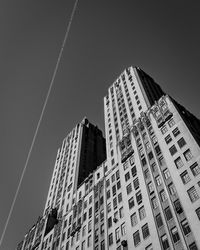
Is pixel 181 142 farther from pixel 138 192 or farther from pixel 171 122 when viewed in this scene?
pixel 138 192

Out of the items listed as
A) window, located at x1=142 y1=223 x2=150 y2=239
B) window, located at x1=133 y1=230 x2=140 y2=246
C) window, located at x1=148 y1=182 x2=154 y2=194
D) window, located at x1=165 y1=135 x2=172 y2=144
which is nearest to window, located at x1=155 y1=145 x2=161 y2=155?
window, located at x1=165 y1=135 x2=172 y2=144

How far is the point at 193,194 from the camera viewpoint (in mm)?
32500

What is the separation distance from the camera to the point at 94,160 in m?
83.4

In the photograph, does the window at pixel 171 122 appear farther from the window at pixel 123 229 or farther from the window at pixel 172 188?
→ the window at pixel 123 229

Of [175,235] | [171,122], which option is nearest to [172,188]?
[175,235]

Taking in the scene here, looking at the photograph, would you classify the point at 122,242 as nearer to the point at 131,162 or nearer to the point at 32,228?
the point at 131,162

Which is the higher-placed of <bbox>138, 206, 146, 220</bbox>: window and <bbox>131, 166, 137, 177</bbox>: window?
<bbox>131, 166, 137, 177</bbox>: window

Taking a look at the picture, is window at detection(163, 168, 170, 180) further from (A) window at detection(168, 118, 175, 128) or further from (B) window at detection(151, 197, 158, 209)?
(A) window at detection(168, 118, 175, 128)

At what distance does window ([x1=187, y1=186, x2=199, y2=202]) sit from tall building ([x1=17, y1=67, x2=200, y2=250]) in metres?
0.12

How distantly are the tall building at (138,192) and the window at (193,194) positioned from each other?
4.5 inches

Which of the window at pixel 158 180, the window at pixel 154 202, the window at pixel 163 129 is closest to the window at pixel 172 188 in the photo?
the window at pixel 158 180

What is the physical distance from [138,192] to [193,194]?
10.1m

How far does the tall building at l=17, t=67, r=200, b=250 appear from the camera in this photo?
109 ft

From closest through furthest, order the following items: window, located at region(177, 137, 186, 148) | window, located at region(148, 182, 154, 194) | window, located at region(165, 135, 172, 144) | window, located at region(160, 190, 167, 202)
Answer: window, located at region(160, 190, 167, 202), window, located at region(148, 182, 154, 194), window, located at region(177, 137, 186, 148), window, located at region(165, 135, 172, 144)
